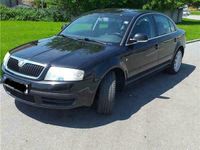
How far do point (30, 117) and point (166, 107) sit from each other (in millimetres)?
2418

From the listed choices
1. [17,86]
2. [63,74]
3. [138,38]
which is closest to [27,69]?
[17,86]

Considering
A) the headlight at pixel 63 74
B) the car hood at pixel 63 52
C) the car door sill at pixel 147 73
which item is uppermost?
the car hood at pixel 63 52

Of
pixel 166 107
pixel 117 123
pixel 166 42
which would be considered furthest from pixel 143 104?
pixel 166 42

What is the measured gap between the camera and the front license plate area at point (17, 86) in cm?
437

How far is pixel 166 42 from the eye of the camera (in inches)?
269

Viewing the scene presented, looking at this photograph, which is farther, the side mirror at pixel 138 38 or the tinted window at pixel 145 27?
the tinted window at pixel 145 27

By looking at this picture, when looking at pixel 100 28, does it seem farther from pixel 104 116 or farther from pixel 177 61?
pixel 177 61

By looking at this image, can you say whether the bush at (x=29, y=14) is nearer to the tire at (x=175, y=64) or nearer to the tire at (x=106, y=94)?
the tire at (x=175, y=64)

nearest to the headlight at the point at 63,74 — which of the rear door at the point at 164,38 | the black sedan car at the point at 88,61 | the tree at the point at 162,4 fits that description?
the black sedan car at the point at 88,61

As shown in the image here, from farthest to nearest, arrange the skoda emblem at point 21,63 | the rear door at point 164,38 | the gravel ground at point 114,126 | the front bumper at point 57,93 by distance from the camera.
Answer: the rear door at point 164,38
the skoda emblem at point 21,63
the front bumper at point 57,93
the gravel ground at point 114,126

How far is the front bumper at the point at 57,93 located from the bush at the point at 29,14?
19072mm

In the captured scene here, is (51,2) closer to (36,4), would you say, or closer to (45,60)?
(36,4)

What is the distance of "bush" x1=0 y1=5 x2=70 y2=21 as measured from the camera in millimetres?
22531

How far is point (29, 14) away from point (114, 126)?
19522 mm
